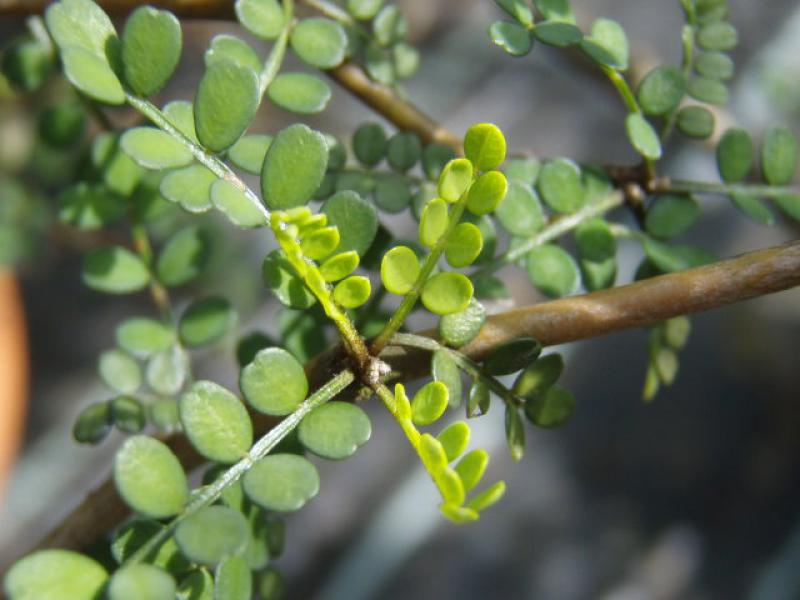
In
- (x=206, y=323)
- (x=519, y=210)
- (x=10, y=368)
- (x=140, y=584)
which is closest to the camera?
(x=140, y=584)

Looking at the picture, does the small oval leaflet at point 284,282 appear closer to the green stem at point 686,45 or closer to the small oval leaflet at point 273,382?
the small oval leaflet at point 273,382

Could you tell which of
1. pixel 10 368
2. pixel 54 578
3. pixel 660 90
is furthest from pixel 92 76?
pixel 10 368

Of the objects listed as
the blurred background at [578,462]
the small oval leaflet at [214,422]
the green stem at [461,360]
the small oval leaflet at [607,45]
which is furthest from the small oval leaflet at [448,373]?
the blurred background at [578,462]

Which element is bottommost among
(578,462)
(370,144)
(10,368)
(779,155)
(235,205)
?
(578,462)

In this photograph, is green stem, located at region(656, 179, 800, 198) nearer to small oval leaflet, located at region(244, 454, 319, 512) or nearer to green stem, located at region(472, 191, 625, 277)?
green stem, located at region(472, 191, 625, 277)

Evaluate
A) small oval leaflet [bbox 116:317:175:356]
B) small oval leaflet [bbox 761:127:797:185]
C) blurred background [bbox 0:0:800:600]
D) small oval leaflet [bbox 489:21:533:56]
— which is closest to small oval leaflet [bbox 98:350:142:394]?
small oval leaflet [bbox 116:317:175:356]

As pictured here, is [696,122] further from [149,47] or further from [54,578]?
[54,578]
